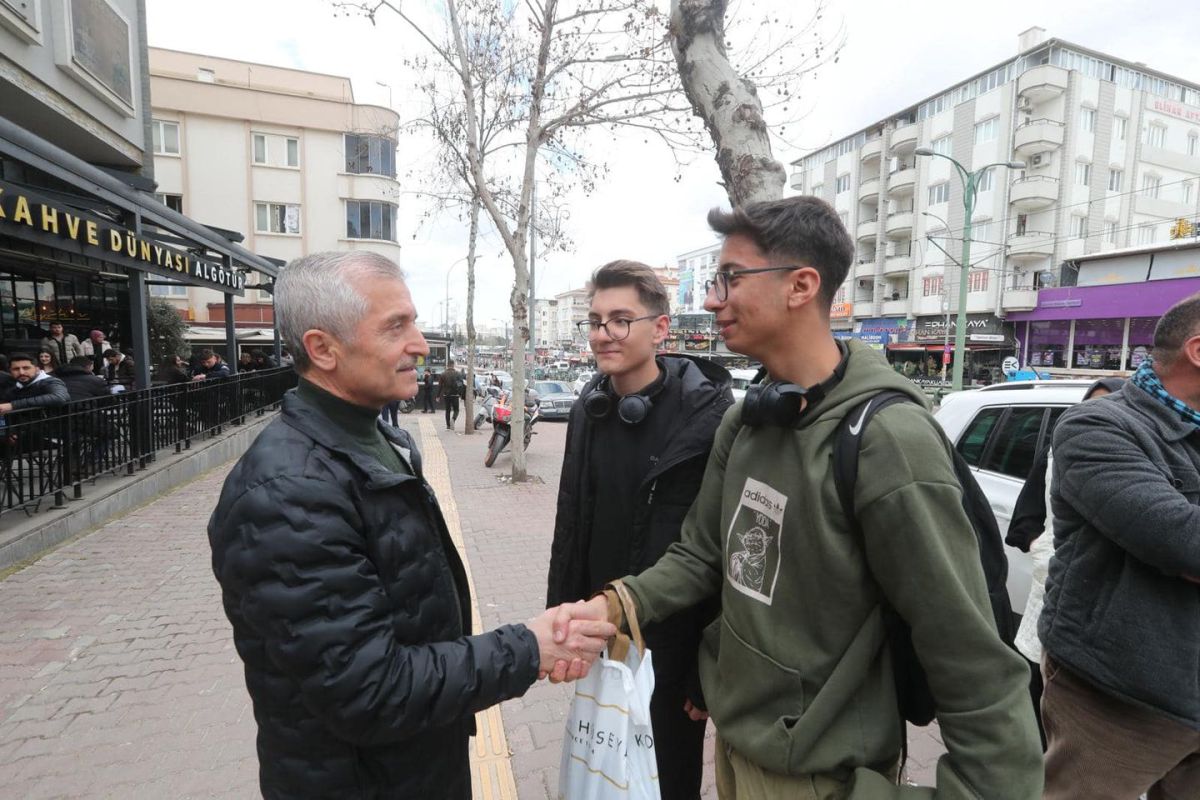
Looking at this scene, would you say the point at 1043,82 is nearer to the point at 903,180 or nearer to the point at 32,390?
the point at 903,180

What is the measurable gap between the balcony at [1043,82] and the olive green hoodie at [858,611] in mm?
40295

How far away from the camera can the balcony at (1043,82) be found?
31.3 m

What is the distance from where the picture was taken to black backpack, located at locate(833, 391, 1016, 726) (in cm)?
130

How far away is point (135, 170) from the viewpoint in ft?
39.2

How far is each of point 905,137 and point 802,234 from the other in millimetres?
45786

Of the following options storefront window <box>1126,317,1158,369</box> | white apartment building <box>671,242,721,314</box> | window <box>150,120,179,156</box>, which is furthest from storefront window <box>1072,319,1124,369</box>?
white apartment building <box>671,242,721,314</box>

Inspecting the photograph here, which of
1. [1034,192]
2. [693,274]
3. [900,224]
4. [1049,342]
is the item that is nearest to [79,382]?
[1049,342]

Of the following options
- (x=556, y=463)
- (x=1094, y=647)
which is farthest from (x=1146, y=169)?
(x=1094, y=647)

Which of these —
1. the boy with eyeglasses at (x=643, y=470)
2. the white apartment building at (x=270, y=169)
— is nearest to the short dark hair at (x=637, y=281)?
the boy with eyeglasses at (x=643, y=470)

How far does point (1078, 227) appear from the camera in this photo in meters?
33.1

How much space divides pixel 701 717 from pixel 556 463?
10.5 metres

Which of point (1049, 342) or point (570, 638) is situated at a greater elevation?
point (1049, 342)

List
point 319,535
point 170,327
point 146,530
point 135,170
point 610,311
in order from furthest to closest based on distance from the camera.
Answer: point 170,327 < point 135,170 < point 146,530 < point 610,311 < point 319,535

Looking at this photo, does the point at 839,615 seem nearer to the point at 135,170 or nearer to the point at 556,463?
the point at 556,463
